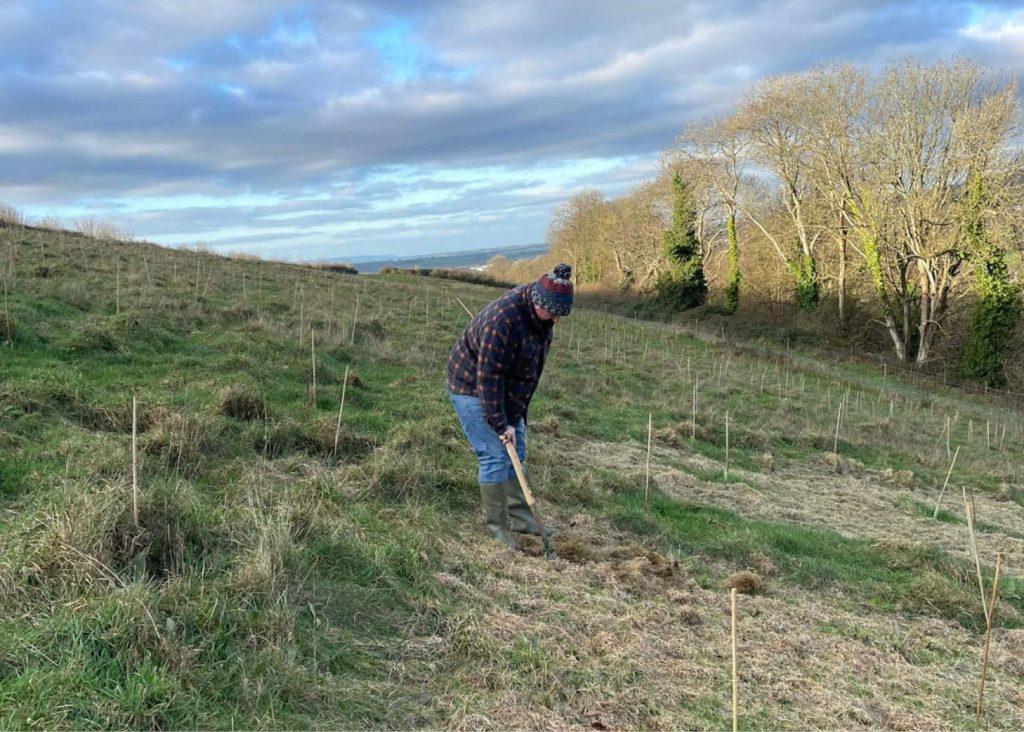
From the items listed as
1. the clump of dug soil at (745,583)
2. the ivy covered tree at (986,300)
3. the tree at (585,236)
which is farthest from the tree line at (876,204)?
the clump of dug soil at (745,583)

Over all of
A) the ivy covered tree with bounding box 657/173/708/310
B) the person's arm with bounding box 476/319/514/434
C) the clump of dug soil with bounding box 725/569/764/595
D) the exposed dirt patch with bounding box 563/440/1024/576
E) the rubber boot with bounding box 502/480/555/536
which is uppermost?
the ivy covered tree with bounding box 657/173/708/310

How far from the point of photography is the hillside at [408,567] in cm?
295

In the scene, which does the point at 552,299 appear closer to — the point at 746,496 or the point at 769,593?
the point at 769,593

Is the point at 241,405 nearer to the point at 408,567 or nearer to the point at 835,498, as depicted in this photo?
the point at 408,567

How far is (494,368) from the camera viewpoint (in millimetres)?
4676

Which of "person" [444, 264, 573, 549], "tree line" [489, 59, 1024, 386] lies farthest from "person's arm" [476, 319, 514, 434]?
"tree line" [489, 59, 1024, 386]

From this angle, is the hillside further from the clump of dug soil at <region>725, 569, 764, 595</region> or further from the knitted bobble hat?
the knitted bobble hat

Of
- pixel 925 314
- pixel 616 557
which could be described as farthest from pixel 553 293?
pixel 925 314

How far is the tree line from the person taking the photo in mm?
25000

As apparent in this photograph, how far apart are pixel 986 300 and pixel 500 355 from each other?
27612 mm

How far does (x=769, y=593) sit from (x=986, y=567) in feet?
10.00

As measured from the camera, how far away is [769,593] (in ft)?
16.4

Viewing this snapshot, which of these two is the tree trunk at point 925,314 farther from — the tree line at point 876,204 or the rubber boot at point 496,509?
the rubber boot at point 496,509

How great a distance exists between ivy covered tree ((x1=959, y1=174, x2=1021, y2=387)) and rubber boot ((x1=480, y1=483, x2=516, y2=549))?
26.6 m
